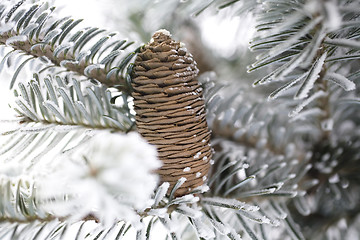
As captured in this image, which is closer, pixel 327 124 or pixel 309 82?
pixel 309 82

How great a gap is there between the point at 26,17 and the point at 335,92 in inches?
12.5

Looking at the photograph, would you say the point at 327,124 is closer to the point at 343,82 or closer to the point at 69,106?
the point at 343,82

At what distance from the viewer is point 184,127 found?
0.28 metres

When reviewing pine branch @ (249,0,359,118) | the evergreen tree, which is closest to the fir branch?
the evergreen tree

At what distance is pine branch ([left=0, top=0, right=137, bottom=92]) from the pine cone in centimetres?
3

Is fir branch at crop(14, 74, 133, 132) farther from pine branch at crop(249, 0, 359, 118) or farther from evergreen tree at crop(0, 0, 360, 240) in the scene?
pine branch at crop(249, 0, 359, 118)

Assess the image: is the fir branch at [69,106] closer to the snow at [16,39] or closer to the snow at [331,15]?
the snow at [16,39]

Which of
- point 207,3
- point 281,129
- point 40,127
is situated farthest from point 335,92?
point 40,127

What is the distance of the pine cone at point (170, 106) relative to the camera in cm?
28

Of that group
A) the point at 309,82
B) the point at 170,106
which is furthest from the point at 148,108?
the point at 309,82

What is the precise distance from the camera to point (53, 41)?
0.29 meters

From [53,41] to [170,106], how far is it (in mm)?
113

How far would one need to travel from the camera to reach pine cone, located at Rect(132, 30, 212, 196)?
0.91 ft

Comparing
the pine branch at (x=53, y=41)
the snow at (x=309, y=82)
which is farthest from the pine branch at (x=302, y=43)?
the pine branch at (x=53, y=41)
